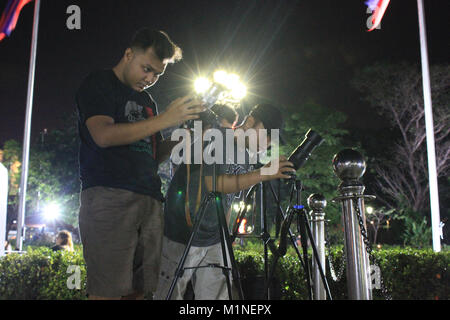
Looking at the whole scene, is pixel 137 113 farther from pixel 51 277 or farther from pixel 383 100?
pixel 383 100

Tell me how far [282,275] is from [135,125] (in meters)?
3.16

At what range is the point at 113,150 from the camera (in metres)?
2.03

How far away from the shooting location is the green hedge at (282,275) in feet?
13.9

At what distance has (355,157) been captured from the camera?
90.4 inches

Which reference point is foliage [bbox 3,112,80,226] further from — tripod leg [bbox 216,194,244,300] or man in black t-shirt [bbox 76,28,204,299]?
tripod leg [bbox 216,194,244,300]

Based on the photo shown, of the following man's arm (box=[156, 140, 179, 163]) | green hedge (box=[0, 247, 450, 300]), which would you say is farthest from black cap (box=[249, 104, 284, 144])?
green hedge (box=[0, 247, 450, 300])

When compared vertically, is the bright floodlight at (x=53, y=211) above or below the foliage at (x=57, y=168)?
below

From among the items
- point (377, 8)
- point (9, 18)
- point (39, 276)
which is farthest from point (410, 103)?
point (39, 276)

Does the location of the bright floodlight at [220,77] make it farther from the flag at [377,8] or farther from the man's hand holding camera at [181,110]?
the flag at [377,8]

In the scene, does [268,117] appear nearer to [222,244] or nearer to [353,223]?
[353,223]

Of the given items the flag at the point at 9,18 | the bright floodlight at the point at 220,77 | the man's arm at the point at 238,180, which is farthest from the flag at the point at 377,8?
the flag at the point at 9,18

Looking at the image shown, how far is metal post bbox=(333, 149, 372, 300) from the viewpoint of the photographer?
7.30ft
